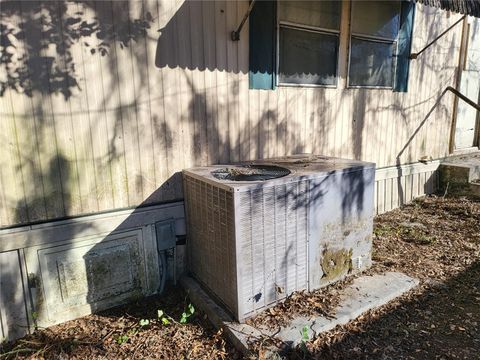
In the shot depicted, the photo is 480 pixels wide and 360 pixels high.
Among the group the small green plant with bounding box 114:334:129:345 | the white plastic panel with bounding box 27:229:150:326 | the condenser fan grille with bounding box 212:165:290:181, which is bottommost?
the small green plant with bounding box 114:334:129:345

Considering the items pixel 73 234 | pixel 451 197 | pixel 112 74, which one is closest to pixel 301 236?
pixel 73 234

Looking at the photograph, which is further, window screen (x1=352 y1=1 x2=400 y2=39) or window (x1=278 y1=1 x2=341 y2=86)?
window screen (x1=352 y1=1 x2=400 y2=39)

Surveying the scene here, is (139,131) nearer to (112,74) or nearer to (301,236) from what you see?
(112,74)

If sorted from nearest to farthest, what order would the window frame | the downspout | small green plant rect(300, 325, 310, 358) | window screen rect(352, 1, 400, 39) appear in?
small green plant rect(300, 325, 310, 358) → the window frame → window screen rect(352, 1, 400, 39) → the downspout

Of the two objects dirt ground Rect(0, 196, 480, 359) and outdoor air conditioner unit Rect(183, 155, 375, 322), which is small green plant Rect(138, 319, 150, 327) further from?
outdoor air conditioner unit Rect(183, 155, 375, 322)

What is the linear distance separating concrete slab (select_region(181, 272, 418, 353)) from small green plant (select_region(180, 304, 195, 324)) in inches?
3.4

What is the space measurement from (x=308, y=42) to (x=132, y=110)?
227 cm

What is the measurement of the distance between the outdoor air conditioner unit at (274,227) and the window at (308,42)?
122 centimetres

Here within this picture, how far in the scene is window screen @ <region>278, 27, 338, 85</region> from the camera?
12.7ft

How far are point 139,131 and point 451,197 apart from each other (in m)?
5.50

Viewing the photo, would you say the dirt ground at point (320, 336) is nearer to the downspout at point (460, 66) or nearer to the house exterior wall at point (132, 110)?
the house exterior wall at point (132, 110)

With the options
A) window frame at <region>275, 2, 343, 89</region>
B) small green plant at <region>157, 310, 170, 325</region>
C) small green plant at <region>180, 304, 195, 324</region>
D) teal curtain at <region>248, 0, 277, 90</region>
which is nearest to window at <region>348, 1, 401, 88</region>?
window frame at <region>275, 2, 343, 89</region>

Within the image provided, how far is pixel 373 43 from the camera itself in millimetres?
4711

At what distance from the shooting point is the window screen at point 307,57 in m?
3.86
